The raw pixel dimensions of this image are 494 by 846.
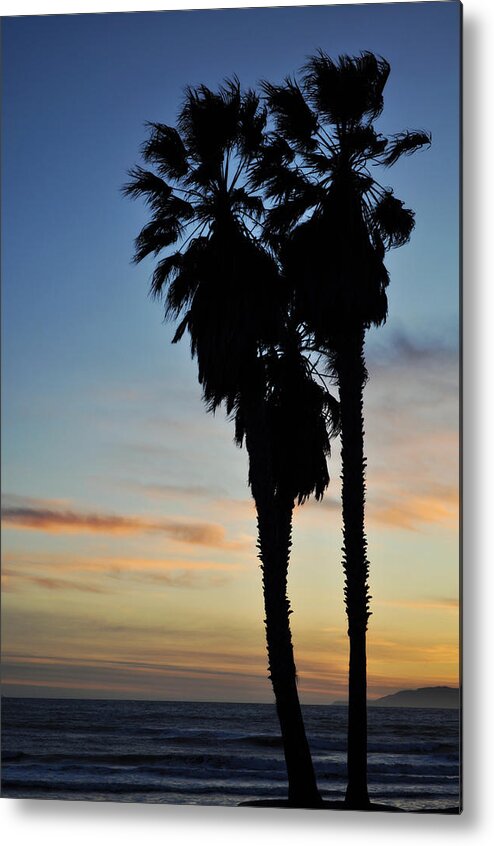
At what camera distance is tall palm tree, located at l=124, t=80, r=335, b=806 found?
18.1ft

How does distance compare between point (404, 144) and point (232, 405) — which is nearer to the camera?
point (404, 144)

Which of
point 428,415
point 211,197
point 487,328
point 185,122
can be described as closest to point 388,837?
point 428,415

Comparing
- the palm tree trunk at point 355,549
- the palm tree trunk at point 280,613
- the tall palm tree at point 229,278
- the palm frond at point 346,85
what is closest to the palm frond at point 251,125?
the tall palm tree at point 229,278

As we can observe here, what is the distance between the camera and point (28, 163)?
5.74m

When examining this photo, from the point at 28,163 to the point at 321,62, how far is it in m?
1.45

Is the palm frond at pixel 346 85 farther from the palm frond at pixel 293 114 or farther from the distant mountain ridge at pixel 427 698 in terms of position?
the distant mountain ridge at pixel 427 698

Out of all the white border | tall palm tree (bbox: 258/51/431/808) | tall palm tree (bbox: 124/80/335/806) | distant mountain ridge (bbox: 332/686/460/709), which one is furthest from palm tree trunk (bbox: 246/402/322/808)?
distant mountain ridge (bbox: 332/686/460/709)

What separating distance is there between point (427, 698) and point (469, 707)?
184 millimetres

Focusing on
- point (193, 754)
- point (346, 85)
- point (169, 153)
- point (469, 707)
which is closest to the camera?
point (469, 707)

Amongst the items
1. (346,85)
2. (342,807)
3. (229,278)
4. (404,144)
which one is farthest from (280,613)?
(346,85)

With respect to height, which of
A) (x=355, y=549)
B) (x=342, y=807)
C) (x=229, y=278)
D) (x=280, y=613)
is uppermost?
(x=229, y=278)

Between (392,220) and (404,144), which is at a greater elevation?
(404,144)

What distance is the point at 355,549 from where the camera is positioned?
5.31 metres

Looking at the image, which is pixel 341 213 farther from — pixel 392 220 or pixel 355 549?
pixel 355 549
